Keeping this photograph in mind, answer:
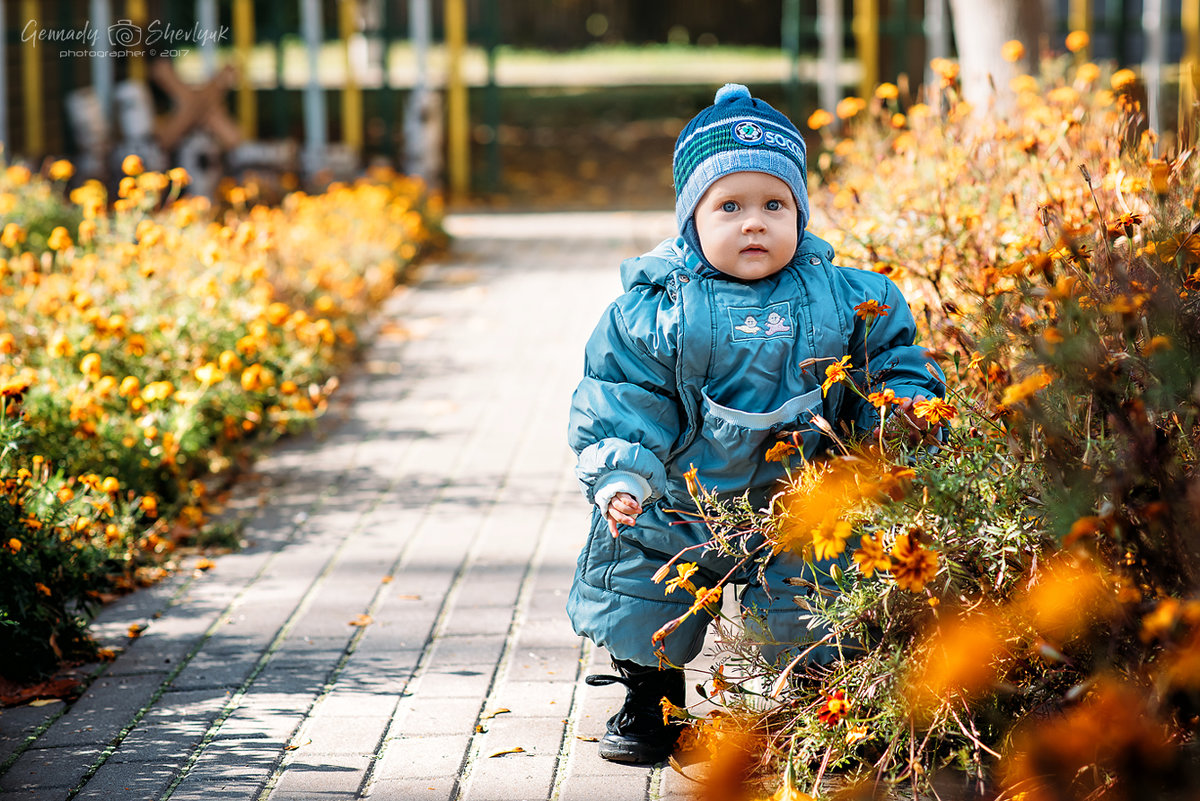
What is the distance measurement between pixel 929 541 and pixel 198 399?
3.03m

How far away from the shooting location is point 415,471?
5.16 meters

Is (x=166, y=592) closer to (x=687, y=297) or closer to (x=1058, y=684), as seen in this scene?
(x=687, y=297)

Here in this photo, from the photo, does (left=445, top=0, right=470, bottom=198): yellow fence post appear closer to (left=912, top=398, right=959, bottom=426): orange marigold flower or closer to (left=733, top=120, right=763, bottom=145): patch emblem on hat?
(left=733, top=120, right=763, bottom=145): patch emblem on hat

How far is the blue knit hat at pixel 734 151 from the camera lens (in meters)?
2.72

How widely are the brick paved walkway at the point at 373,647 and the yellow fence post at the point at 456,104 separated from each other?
22.5 feet

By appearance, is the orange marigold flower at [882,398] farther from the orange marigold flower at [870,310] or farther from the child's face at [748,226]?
the child's face at [748,226]

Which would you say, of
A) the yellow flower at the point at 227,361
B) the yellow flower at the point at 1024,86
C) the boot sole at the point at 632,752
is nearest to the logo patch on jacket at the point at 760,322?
the boot sole at the point at 632,752

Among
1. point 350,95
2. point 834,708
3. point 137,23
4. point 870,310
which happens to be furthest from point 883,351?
point 137,23

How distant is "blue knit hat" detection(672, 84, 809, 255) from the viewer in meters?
2.72

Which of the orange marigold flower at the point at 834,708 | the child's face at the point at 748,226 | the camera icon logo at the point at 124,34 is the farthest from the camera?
the camera icon logo at the point at 124,34

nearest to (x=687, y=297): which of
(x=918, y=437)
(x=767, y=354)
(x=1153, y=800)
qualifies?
(x=767, y=354)

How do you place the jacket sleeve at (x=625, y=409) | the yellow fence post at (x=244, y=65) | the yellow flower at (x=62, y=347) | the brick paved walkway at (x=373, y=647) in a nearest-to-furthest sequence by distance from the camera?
the jacket sleeve at (x=625, y=409) → the brick paved walkway at (x=373, y=647) → the yellow flower at (x=62, y=347) → the yellow fence post at (x=244, y=65)

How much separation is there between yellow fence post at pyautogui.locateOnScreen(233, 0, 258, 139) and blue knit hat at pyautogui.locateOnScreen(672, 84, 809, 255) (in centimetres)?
Result: 984

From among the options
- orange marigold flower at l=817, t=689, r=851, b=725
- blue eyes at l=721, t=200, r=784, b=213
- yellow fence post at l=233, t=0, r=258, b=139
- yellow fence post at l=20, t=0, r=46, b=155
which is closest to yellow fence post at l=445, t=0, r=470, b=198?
yellow fence post at l=233, t=0, r=258, b=139
